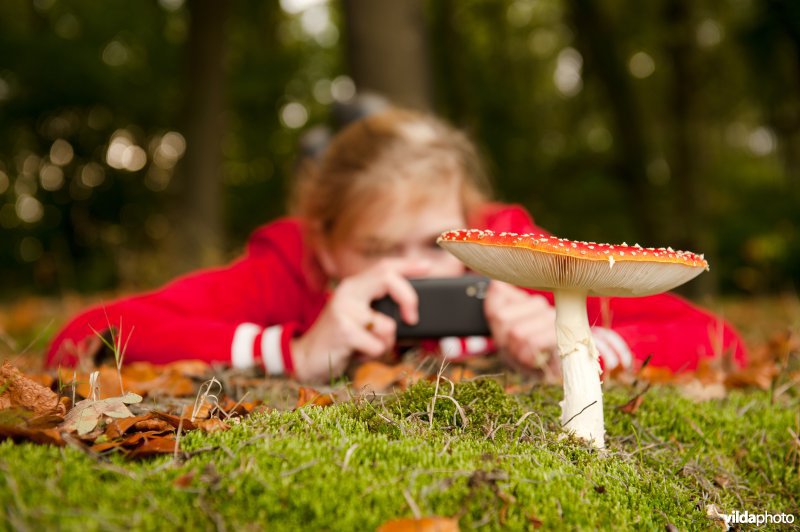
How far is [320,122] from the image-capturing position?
17.0m

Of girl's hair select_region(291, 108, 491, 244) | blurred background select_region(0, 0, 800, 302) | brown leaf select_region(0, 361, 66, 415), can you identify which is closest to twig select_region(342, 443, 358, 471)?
brown leaf select_region(0, 361, 66, 415)

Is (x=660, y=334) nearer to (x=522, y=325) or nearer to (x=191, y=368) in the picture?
(x=522, y=325)

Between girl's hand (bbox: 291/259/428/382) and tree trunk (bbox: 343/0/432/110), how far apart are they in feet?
9.15

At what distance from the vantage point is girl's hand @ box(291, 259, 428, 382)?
6.77ft

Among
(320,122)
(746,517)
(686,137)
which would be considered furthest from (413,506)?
(320,122)

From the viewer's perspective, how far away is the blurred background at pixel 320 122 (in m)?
8.73

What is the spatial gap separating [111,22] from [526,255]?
47.5 ft

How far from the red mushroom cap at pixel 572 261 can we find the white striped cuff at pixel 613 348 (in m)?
0.80

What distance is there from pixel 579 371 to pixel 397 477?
54cm

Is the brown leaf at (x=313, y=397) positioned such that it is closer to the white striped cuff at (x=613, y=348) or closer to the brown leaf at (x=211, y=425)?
the brown leaf at (x=211, y=425)

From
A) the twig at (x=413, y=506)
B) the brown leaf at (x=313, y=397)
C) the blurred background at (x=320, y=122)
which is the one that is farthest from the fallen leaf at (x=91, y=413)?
the blurred background at (x=320, y=122)

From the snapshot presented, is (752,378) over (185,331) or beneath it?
beneath

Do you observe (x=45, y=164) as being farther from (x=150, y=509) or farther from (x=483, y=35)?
(x=150, y=509)

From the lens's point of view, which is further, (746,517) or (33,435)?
(746,517)
